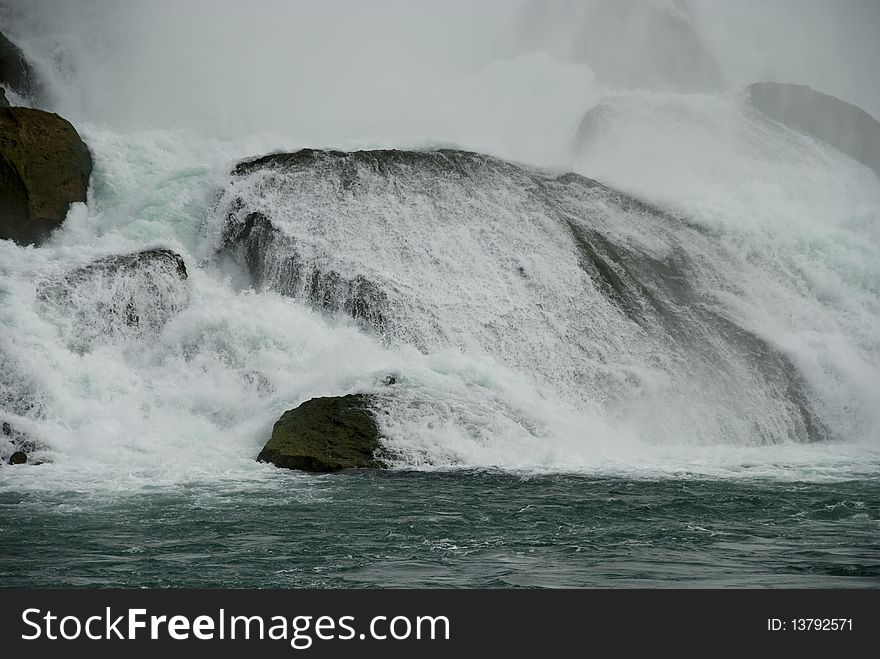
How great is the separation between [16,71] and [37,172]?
11107mm

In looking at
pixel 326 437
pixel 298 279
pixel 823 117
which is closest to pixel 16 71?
pixel 298 279

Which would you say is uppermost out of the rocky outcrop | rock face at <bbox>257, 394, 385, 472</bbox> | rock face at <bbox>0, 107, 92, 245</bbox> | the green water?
rock face at <bbox>0, 107, 92, 245</bbox>

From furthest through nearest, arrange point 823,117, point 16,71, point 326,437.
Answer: point 823,117 → point 16,71 → point 326,437

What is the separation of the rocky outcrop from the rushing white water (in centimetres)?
13

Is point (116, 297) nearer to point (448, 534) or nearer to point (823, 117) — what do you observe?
point (448, 534)

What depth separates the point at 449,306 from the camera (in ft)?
77.7

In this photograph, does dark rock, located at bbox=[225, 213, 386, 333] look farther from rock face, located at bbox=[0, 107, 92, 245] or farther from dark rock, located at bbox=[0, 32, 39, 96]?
dark rock, located at bbox=[0, 32, 39, 96]

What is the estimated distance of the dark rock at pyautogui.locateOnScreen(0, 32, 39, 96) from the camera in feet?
111

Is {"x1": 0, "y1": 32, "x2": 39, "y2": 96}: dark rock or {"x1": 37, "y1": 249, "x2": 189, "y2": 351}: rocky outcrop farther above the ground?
{"x1": 0, "y1": 32, "x2": 39, "y2": 96}: dark rock

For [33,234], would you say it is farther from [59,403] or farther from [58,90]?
[58,90]

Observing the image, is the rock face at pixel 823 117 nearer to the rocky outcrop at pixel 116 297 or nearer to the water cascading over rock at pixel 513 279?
the water cascading over rock at pixel 513 279

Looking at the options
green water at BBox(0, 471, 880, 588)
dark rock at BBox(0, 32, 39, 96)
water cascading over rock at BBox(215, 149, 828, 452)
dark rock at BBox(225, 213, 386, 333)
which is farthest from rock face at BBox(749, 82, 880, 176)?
green water at BBox(0, 471, 880, 588)
